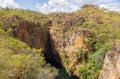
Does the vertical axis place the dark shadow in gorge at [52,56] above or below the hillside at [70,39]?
below

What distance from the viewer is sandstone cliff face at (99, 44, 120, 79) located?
23.9 meters

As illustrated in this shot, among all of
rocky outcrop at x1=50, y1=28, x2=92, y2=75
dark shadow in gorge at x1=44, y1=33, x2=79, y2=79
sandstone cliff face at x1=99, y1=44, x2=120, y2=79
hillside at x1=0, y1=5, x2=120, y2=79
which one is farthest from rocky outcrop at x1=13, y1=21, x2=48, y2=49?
sandstone cliff face at x1=99, y1=44, x2=120, y2=79

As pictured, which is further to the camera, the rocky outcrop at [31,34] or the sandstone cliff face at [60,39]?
the rocky outcrop at [31,34]

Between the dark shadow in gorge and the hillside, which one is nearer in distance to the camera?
the hillside

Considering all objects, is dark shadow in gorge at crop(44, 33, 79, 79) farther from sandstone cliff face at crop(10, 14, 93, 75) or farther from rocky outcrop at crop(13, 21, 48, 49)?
rocky outcrop at crop(13, 21, 48, 49)

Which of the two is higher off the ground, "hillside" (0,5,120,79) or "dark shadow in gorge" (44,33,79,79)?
"hillside" (0,5,120,79)

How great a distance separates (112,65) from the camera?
80.4ft

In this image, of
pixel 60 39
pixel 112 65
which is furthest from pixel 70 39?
pixel 112 65

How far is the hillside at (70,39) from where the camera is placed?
86.8 ft

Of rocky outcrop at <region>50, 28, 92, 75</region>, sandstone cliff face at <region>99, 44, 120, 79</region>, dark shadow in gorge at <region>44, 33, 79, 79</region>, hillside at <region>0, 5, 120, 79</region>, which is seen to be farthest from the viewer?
dark shadow in gorge at <region>44, 33, 79, 79</region>

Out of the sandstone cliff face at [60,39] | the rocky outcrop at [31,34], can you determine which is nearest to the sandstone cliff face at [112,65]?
the sandstone cliff face at [60,39]

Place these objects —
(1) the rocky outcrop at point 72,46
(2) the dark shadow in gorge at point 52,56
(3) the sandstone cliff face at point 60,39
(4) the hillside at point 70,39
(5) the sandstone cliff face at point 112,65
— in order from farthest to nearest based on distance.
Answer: (2) the dark shadow in gorge at point 52,56
(3) the sandstone cliff face at point 60,39
(1) the rocky outcrop at point 72,46
(4) the hillside at point 70,39
(5) the sandstone cliff face at point 112,65

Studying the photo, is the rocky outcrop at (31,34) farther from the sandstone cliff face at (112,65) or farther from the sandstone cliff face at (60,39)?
the sandstone cliff face at (112,65)

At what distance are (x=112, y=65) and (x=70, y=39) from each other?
1177cm
